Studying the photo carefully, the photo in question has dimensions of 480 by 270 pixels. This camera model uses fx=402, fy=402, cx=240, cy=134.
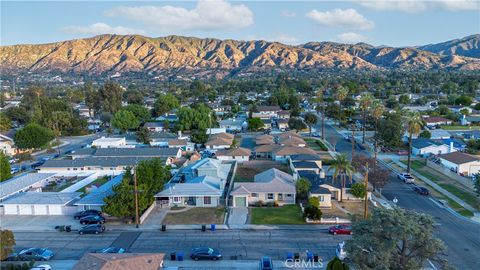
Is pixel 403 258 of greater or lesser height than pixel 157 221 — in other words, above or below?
above

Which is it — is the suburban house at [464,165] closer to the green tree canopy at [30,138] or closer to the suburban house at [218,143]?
the suburban house at [218,143]

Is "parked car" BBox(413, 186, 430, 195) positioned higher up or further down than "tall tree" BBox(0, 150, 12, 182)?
further down

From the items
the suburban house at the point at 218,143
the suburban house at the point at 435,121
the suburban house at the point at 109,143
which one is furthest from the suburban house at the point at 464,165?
the suburban house at the point at 109,143

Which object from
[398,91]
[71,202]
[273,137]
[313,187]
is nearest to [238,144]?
[273,137]

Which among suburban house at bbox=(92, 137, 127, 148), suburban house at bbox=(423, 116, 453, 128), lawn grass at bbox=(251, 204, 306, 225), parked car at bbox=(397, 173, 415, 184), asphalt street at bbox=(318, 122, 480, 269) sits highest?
suburban house at bbox=(423, 116, 453, 128)

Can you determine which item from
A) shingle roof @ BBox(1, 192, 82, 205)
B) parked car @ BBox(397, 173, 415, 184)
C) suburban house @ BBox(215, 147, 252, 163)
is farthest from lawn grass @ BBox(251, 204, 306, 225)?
suburban house @ BBox(215, 147, 252, 163)

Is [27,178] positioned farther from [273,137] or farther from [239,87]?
[239,87]

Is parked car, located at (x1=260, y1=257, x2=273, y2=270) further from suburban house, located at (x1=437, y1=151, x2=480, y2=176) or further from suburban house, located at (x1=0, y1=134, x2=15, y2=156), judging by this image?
suburban house, located at (x1=0, y1=134, x2=15, y2=156)
